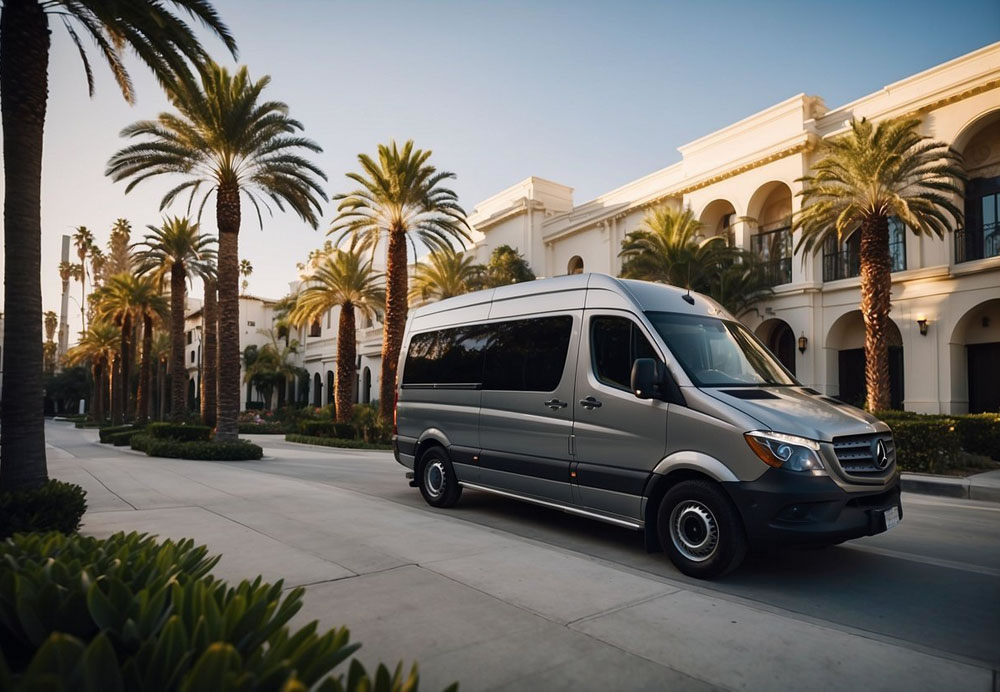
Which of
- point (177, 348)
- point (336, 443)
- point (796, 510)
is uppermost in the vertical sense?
point (177, 348)

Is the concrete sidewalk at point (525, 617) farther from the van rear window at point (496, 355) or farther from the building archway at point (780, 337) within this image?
the building archway at point (780, 337)

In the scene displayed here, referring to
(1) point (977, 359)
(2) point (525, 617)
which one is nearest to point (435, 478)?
(2) point (525, 617)

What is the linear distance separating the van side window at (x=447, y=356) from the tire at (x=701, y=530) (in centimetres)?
309

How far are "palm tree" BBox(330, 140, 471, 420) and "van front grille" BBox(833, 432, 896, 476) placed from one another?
1975 cm

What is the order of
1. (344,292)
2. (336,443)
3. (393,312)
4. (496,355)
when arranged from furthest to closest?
(344,292)
(393,312)
(336,443)
(496,355)

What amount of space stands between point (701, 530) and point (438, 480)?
13.4 feet

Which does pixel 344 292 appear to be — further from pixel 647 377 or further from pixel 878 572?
pixel 878 572

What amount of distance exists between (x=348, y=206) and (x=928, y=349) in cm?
2103

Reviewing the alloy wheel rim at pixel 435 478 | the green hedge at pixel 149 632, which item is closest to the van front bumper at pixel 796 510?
the green hedge at pixel 149 632

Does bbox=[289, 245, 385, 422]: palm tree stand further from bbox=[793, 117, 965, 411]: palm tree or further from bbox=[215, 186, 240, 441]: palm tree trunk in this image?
bbox=[793, 117, 965, 411]: palm tree

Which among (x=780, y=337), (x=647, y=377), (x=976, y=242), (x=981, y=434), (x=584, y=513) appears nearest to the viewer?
(x=647, y=377)

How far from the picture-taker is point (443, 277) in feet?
109

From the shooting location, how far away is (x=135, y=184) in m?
20.1

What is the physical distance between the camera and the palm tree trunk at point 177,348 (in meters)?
25.2
